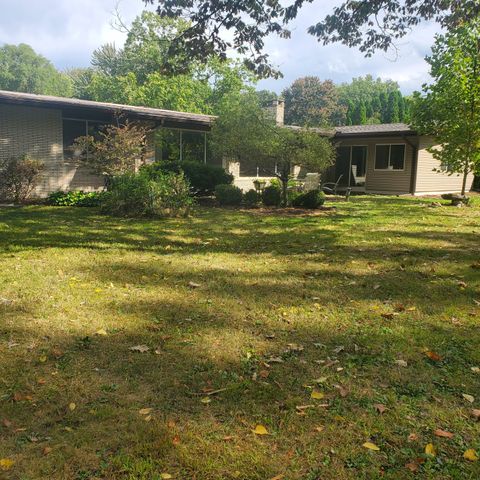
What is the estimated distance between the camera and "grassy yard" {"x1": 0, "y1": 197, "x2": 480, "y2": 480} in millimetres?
2406

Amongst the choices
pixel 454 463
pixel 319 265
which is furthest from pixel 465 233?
pixel 454 463

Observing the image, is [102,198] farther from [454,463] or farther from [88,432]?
[454,463]

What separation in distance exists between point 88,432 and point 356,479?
4.71 feet

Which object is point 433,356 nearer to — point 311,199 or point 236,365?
point 236,365

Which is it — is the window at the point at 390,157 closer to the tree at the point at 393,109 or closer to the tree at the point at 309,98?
the tree at the point at 393,109

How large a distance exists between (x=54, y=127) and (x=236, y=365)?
14.6m

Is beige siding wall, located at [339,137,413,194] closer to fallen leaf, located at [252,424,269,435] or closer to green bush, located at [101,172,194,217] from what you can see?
green bush, located at [101,172,194,217]

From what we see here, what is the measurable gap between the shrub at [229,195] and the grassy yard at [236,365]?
300 inches

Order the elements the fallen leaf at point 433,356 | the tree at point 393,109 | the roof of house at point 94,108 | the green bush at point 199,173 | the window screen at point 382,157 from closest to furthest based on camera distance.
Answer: the fallen leaf at point 433,356 < the roof of house at point 94,108 < the green bush at point 199,173 < the window screen at point 382,157 < the tree at point 393,109

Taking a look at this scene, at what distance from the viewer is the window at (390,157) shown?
2245cm

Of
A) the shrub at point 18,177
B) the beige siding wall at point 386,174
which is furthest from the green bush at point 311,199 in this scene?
the beige siding wall at point 386,174

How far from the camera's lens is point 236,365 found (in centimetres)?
344

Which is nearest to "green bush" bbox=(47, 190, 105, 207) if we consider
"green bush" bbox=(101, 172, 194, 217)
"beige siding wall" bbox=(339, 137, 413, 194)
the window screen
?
"green bush" bbox=(101, 172, 194, 217)

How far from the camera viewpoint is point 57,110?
15.8 m
